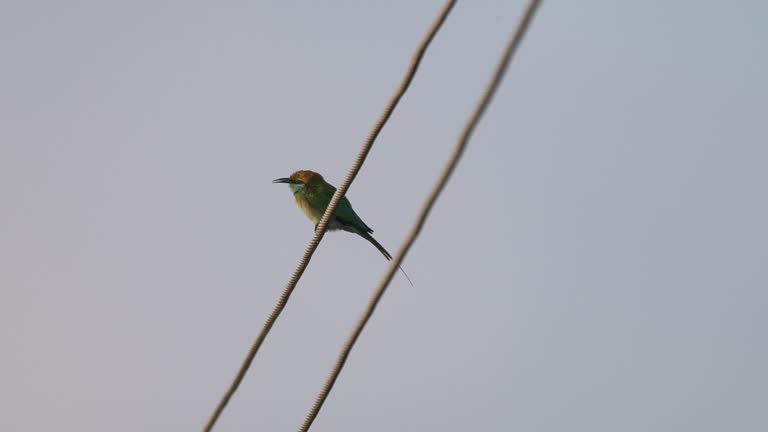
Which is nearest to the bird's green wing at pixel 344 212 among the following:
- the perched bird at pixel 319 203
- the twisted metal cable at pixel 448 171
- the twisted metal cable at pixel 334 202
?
the perched bird at pixel 319 203

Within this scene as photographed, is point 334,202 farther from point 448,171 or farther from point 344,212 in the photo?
point 344,212

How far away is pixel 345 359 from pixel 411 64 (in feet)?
2.68

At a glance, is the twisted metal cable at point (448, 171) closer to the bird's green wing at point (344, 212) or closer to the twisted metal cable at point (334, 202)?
the twisted metal cable at point (334, 202)

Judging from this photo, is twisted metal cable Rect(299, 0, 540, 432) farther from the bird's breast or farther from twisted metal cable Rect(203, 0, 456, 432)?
the bird's breast

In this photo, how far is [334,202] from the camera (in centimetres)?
279

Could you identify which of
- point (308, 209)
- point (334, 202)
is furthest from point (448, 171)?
point (308, 209)

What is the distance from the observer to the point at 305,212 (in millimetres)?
7555

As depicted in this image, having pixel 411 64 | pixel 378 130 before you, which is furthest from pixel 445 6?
pixel 378 130

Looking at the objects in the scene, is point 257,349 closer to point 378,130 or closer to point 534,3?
point 378,130

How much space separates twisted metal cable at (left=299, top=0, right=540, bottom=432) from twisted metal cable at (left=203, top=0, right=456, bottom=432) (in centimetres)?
28

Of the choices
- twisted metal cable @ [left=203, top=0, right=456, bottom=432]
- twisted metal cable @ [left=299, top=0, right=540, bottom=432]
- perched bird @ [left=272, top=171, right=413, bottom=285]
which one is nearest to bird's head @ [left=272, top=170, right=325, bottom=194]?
perched bird @ [left=272, top=171, right=413, bottom=285]

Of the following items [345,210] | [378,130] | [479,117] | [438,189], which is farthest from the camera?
[345,210]

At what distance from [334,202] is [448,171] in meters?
0.96

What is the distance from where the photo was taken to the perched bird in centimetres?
734
